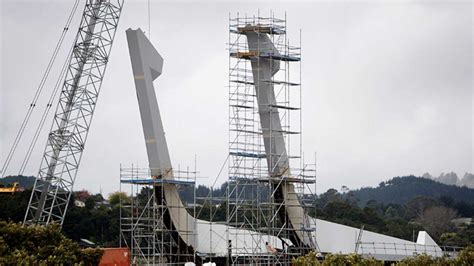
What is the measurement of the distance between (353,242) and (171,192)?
1160 cm

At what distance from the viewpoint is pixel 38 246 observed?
45.0m

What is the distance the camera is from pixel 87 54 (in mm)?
69750

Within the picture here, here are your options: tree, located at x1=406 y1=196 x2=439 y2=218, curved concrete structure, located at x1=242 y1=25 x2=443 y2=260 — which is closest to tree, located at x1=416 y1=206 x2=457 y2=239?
tree, located at x1=406 y1=196 x2=439 y2=218

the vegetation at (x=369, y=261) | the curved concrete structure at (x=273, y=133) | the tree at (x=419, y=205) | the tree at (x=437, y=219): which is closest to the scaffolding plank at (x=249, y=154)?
the curved concrete structure at (x=273, y=133)

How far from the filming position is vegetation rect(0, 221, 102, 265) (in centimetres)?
4300

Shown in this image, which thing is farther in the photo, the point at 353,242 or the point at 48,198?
the point at 48,198

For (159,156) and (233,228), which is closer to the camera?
(159,156)

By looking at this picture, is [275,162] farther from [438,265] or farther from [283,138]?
[438,265]

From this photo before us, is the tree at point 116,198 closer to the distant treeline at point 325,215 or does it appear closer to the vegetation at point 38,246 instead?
the distant treeline at point 325,215

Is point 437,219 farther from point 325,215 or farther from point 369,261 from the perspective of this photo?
point 369,261

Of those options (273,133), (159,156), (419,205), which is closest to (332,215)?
(419,205)

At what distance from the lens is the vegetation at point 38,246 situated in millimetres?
43000

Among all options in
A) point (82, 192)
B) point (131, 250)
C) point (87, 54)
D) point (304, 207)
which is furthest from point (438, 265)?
point (82, 192)

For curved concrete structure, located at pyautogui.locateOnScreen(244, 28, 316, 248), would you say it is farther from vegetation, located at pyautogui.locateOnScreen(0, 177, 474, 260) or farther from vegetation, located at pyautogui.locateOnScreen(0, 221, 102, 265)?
vegetation, located at pyautogui.locateOnScreen(0, 221, 102, 265)
